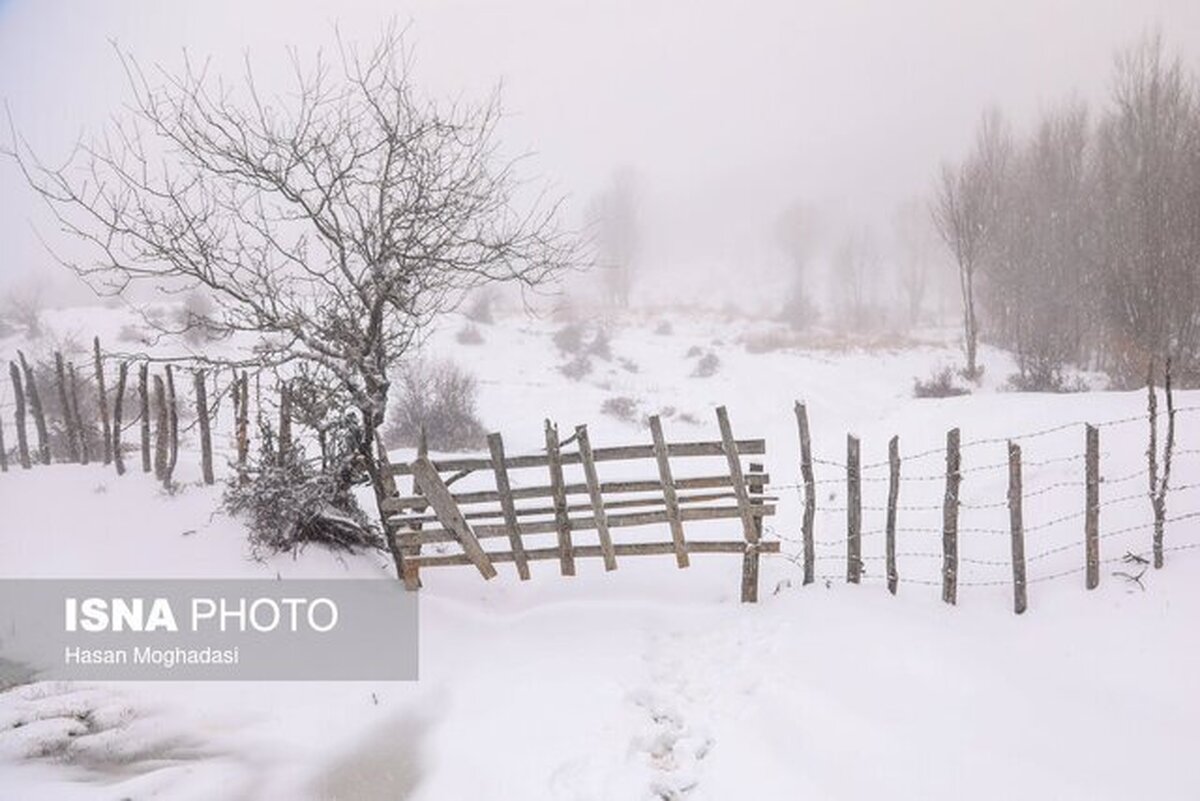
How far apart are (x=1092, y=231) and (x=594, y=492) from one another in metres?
25.8

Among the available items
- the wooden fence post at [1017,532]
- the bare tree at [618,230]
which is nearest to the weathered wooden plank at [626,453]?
the wooden fence post at [1017,532]

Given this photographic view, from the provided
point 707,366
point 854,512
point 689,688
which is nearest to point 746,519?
point 854,512

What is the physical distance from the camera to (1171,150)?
2030cm

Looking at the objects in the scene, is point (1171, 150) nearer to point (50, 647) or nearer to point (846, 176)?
point (50, 647)

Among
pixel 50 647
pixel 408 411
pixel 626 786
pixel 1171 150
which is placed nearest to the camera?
pixel 626 786

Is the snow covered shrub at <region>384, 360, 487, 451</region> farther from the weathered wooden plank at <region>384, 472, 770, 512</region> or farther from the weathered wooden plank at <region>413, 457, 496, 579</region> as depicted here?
the weathered wooden plank at <region>413, 457, 496, 579</region>

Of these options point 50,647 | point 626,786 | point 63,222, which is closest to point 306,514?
point 50,647

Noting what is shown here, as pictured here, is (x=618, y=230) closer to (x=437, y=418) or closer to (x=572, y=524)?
(x=437, y=418)

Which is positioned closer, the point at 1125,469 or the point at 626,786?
the point at 626,786

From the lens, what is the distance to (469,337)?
3156 centimetres

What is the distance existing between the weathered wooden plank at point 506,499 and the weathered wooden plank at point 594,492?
0.86 meters

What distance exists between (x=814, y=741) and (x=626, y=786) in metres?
1.49

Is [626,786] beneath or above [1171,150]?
beneath

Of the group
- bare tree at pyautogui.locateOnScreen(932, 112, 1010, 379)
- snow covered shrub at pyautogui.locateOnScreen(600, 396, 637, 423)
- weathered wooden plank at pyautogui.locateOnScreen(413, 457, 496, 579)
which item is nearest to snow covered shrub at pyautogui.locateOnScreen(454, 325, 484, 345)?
snow covered shrub at pyautogui.locateOnScreen(600, 396, 637, 423)
